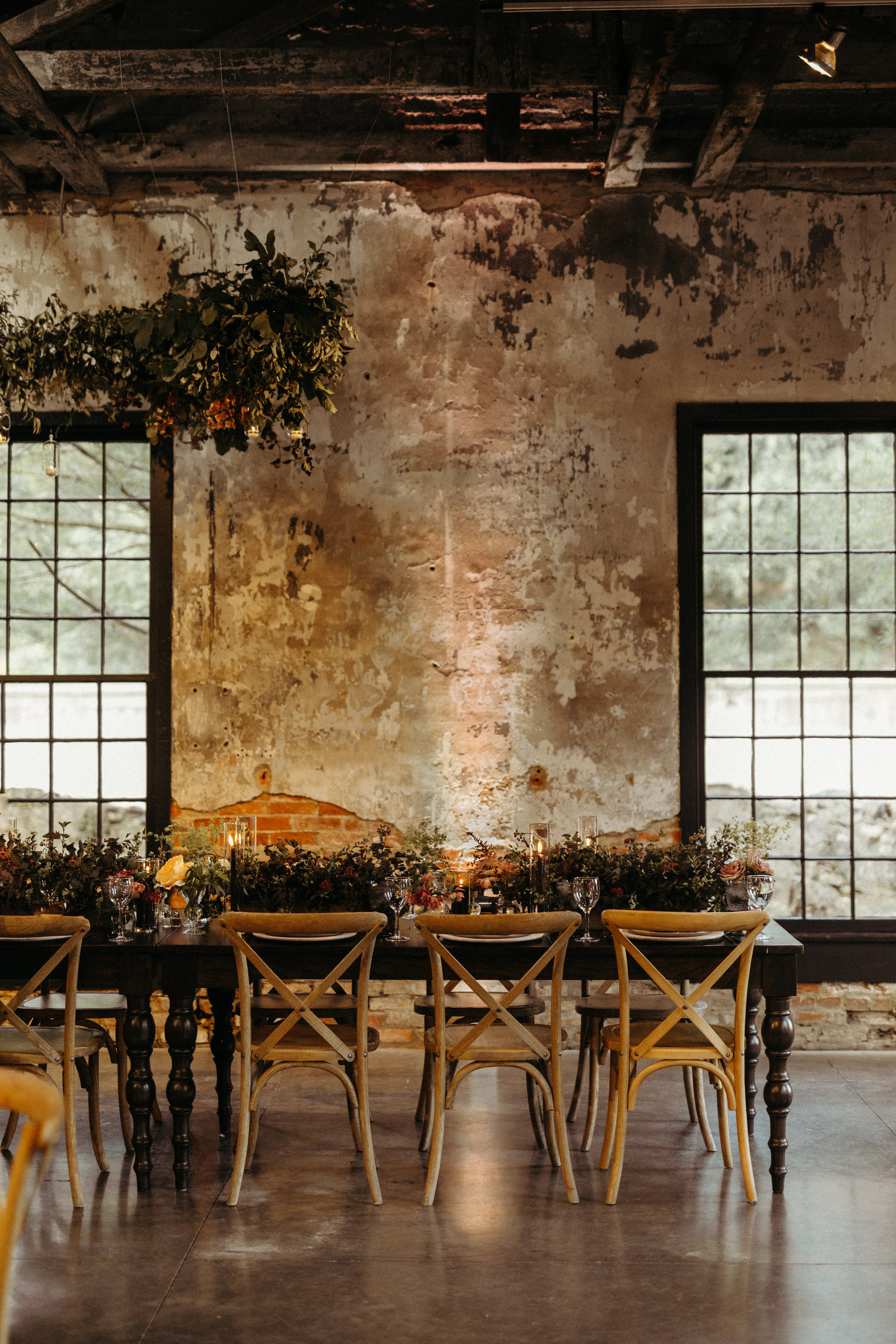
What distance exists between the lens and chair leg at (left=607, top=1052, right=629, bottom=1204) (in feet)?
12.4

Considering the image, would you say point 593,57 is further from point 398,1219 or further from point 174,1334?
point 174,1334

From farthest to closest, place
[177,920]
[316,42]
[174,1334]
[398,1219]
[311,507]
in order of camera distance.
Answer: [311,507] < [316,42] < [177,920] < [398,1219] < [174,1334]

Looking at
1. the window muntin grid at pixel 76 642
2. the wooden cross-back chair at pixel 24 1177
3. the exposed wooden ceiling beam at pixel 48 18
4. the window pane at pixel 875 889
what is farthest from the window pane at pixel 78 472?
the wooden cross-back chair at pixel 24 1177

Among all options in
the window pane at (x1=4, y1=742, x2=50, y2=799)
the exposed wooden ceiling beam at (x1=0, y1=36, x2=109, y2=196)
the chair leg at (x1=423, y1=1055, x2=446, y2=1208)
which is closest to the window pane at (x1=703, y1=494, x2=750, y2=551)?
the chair leg at (x1=423, y1=1055, x2=446, y2=1208)

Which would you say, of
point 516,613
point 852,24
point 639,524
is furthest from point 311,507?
point 852,24

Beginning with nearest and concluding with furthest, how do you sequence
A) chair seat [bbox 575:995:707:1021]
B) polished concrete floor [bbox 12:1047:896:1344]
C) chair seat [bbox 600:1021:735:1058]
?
polished concrete floor [bbox 12:1047:896:1344]
chair seat [bbox 600:1021:735:1058]
chair seat [bbox 575:995:707:1021]

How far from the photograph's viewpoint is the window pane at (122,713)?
242 inches

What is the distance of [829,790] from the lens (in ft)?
19.8

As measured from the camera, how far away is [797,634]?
6094 millimetres

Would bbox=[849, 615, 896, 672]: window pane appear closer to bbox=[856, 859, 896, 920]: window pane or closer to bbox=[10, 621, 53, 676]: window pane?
bbox=[856, 859, 896, 920]: window pane

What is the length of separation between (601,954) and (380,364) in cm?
346

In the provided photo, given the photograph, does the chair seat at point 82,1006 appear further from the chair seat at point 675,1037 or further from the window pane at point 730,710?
the window pane at point 730,710

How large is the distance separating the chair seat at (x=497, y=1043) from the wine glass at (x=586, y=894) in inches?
18.0

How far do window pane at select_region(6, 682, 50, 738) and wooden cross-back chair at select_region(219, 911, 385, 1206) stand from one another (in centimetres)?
282
